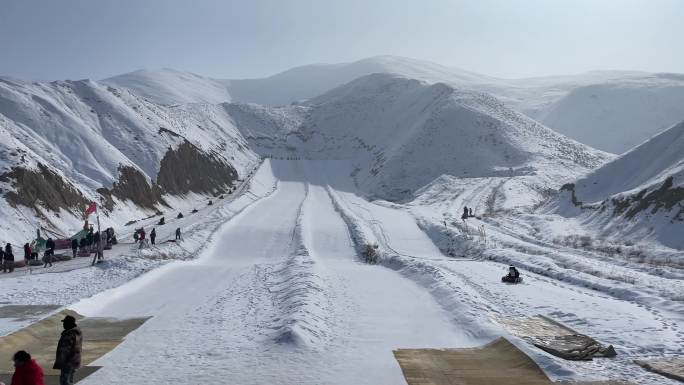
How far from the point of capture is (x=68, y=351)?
10648mm

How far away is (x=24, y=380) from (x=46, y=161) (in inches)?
1500

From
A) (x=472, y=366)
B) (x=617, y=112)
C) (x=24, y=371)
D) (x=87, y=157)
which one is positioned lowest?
(x=472, y=366)

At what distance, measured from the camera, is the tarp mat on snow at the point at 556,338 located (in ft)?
43.6

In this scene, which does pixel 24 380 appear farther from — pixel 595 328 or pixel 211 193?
pixel 211 193

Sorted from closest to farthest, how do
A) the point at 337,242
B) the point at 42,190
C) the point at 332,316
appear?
the point at 332,316 → the point at 337,242 → the point at 42,190

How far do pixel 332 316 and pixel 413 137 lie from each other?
3009 inches

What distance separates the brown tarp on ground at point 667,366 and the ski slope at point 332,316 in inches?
10.5

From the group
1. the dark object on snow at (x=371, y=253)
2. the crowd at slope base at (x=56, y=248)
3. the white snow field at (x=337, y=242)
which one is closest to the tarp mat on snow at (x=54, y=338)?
the white snow field at (x=337, y=242)

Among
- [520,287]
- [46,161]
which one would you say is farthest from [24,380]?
[46,161]

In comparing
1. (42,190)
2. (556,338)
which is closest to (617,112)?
(42,190)

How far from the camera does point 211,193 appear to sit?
2606 inches

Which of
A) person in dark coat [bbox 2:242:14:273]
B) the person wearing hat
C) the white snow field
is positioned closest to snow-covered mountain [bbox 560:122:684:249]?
the white snow field

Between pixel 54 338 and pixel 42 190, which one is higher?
pixel 42 190

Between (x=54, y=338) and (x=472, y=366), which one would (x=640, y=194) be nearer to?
(x=472, y=366)
